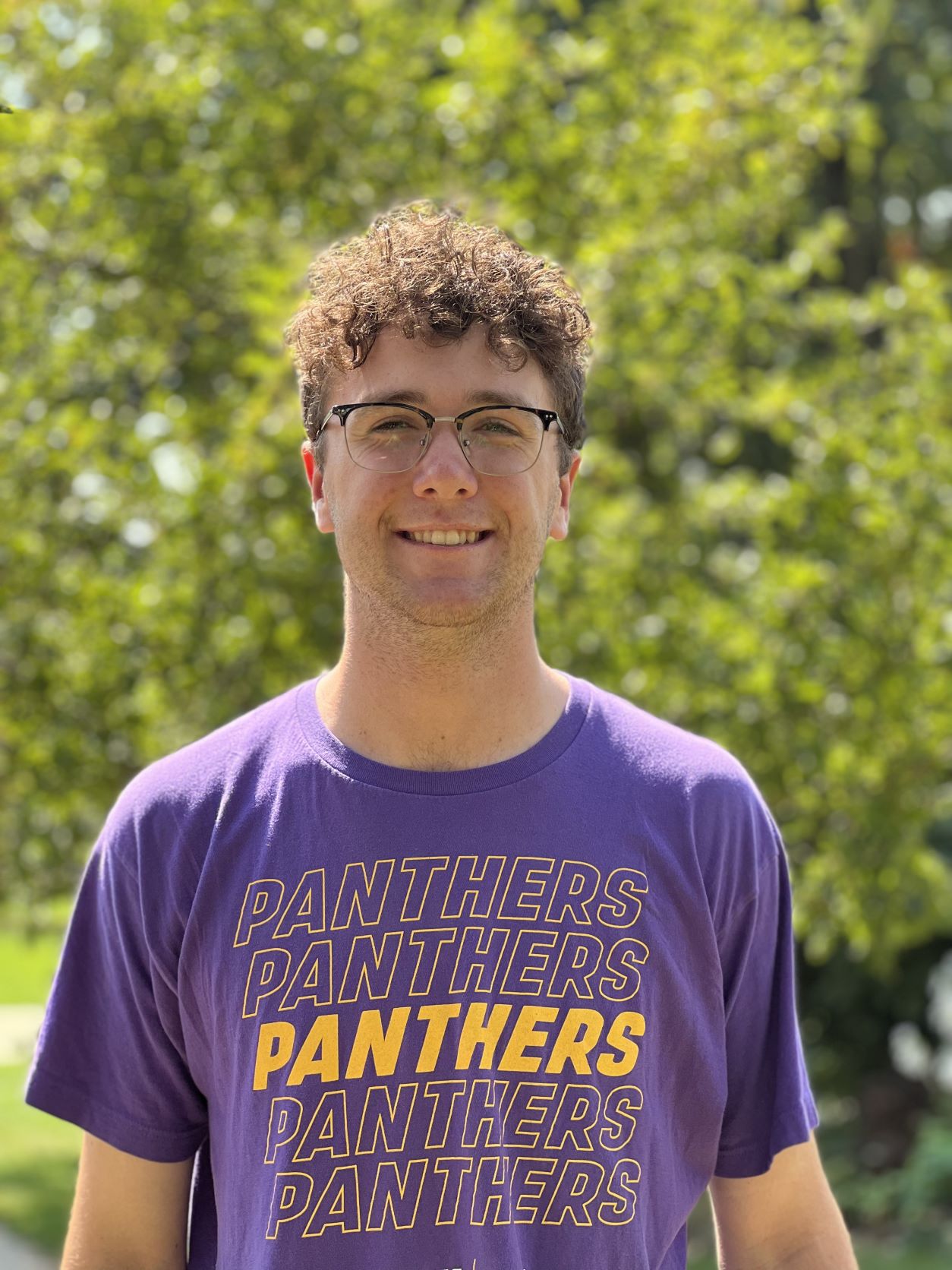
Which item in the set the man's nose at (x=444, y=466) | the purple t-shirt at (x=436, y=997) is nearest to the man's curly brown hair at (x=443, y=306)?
the man's nose at (x=444, y=466)

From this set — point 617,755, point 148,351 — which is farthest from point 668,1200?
point 148,351

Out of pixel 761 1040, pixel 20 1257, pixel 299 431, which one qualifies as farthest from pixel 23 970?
pixel 761 1040

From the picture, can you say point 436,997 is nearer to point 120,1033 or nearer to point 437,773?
point 437,773

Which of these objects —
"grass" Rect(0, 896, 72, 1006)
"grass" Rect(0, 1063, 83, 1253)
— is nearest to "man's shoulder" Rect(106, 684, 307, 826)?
"grass" Rect(0, 1063, 83, 1253)

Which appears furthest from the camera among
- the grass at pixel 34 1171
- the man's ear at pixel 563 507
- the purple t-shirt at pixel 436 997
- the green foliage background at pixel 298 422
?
the grass at pixel 34 1171

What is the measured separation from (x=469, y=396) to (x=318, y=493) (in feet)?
0.81

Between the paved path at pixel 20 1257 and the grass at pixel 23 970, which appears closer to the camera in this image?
the paved path at pixel 20 1257

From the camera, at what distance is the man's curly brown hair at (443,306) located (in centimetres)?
175

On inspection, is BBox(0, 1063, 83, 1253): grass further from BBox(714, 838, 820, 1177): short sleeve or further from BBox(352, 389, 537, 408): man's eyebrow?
BBox(352, 389, 537, 408): man's eyebrow

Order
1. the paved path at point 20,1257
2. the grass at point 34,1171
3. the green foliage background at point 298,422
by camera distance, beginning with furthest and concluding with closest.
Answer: the grass at point 34,1171 < the paved path at point 20,1257 < the green foliage background at point 298,422

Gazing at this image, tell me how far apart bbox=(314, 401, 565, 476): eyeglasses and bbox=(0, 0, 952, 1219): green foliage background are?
7.94 feet

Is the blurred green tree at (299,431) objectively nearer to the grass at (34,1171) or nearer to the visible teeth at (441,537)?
the visible teeth at (441,537)

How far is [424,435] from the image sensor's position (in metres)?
1.74

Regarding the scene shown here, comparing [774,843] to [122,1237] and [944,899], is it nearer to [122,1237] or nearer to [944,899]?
[122,1237]
